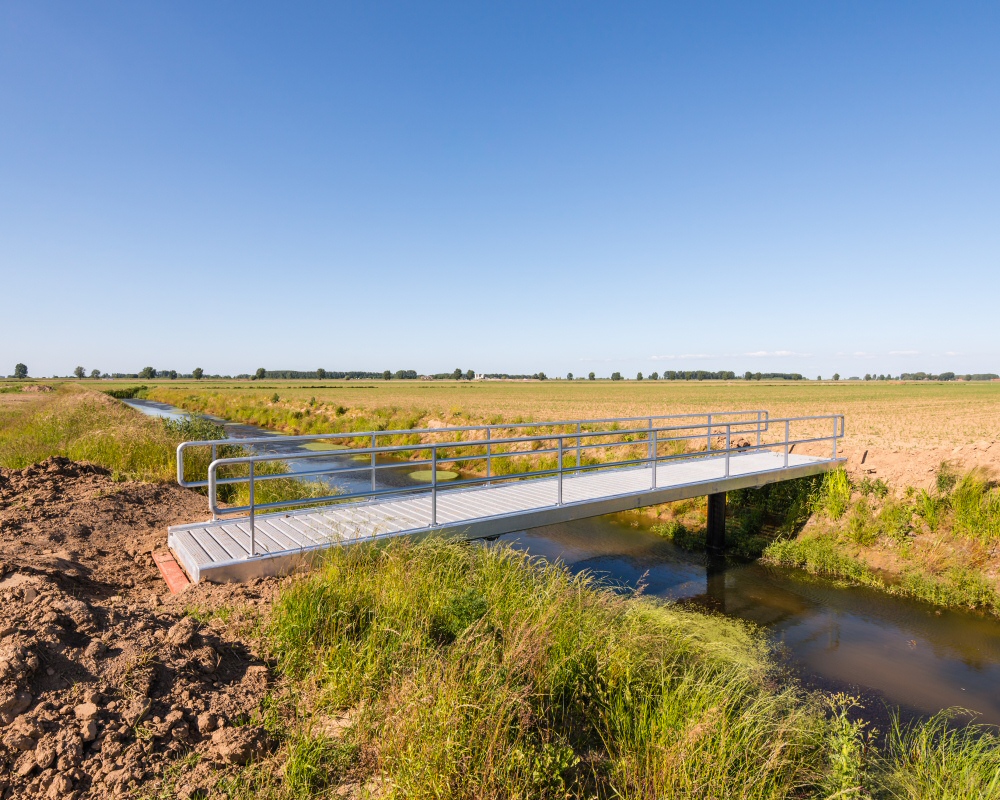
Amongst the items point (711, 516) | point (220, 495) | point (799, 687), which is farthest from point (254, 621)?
point (711, 516)

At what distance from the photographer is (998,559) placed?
1059 cm

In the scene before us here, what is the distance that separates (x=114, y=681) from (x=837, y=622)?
10.1 metres

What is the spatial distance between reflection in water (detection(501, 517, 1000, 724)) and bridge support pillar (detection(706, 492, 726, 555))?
2.09 feet

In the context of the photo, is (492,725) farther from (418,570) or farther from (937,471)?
(937,471)

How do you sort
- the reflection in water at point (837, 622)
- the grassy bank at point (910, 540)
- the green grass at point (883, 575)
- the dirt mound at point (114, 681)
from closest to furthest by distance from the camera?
the dirt mound at point (114, 681)
the reflection in water at point (837, 622)
the green grass at point (883, 575)
the grassy bank at point (910, 540)

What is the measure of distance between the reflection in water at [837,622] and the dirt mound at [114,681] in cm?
469

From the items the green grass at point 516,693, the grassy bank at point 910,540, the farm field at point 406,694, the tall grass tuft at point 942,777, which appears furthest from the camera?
the grassy bank at point 910,540

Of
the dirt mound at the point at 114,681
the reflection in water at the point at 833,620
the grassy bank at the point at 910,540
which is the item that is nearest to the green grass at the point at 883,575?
the grassy bank at the point at 910,540

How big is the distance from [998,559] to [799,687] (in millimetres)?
6398

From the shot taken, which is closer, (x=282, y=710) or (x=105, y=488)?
(x=282, y=710)

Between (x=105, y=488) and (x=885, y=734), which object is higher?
(x=105, y=488)

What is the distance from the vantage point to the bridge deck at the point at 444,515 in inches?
255

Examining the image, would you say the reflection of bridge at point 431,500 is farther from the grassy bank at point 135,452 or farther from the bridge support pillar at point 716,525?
the grassy bank at point 135,452

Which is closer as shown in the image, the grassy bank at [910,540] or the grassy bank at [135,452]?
the grassy bank at [910,540]
